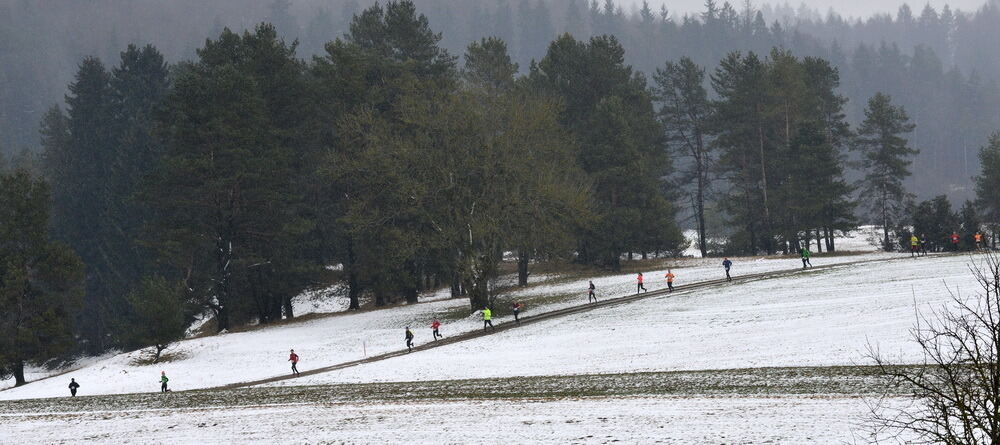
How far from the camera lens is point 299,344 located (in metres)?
45.2

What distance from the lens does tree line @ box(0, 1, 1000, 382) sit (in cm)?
4734

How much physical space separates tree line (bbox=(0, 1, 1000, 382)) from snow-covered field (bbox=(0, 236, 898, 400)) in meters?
2.38

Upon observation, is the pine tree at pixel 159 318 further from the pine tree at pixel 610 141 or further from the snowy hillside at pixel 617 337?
the pine tree at pixel 610 141

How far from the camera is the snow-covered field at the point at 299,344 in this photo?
4016 centimetres

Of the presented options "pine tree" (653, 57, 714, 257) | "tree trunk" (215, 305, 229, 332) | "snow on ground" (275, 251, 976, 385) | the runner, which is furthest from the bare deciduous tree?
"pine tree" (653, 57, 714, 257)

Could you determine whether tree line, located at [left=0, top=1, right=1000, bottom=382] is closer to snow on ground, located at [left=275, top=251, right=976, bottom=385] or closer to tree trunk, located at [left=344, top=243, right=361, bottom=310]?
tree trunk, located at [left=344, top=243, right=361, bottom=310]

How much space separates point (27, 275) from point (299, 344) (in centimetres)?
1701

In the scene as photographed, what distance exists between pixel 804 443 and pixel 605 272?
4521 centimetres

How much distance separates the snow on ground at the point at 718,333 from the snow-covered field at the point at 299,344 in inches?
50.5

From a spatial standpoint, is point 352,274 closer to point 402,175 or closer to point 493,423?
point 402,175

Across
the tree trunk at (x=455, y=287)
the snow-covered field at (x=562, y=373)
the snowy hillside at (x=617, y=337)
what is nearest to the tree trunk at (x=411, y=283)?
the snowy hillside at (x=617, y=337)

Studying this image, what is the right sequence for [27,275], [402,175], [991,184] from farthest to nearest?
[991,184]
[27,275]
[402,175]

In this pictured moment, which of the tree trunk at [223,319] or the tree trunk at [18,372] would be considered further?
the tree trunk at [223,319]

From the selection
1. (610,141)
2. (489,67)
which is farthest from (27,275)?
(610,141)
